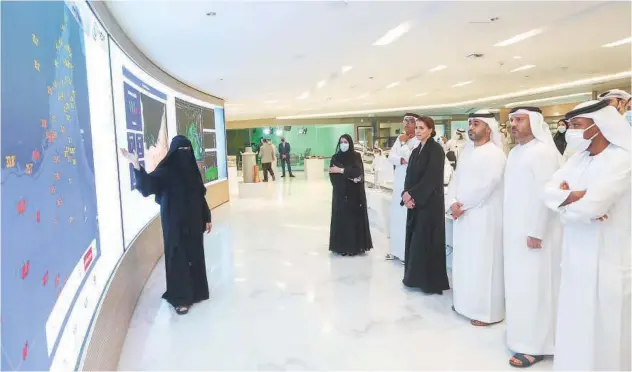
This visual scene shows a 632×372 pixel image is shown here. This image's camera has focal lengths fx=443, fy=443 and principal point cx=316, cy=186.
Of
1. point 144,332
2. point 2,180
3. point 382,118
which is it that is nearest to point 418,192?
point 144,332

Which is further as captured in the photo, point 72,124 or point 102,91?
point 102,91

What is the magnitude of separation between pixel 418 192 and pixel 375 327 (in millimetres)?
1207

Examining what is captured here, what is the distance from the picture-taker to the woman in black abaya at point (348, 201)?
5066mm

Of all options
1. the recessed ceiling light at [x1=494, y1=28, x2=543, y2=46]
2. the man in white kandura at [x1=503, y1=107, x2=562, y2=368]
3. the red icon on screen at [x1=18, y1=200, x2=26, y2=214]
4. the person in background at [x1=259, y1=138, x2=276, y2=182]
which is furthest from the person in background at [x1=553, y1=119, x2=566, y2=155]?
the person in background at [x1=259, y1=138, x2=276, y2=182]

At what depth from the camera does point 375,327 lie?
327 centimetres

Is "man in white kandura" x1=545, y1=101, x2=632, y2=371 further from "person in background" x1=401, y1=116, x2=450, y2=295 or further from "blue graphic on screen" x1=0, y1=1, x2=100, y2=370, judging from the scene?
"blue graphic on screen" x1=0, y1=1, x2=100, y2=370

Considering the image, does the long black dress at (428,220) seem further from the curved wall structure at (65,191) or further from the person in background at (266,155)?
the person in background at (266,155)

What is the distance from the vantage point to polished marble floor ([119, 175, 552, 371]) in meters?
2.80

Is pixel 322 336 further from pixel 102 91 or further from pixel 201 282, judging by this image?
pixel 102 91

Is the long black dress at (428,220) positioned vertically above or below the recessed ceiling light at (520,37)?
below

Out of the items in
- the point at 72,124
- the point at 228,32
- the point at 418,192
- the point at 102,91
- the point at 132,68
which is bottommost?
the point at 418,192

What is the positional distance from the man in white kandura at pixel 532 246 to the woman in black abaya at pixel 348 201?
2.44 m

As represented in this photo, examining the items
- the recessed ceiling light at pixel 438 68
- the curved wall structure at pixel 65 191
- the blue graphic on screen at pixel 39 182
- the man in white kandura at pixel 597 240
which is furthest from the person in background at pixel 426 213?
the recessed ceiling light at pixel 438 68

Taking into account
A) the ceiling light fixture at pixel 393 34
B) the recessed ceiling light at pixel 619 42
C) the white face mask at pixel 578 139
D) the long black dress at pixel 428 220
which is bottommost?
the long black dress at pixel 428 220
